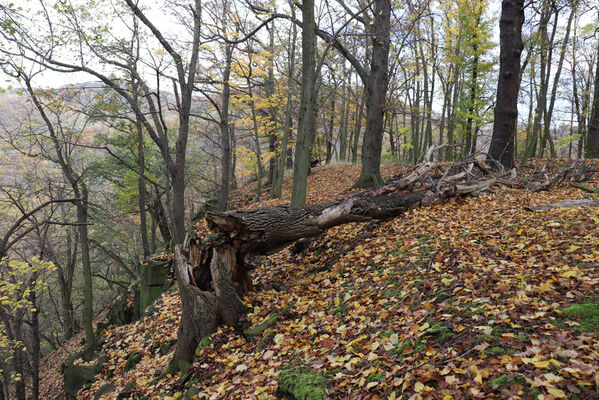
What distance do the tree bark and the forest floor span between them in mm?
1957

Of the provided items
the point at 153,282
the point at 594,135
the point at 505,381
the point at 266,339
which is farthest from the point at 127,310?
the point at 594,135

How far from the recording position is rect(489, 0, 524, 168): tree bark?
7.69m

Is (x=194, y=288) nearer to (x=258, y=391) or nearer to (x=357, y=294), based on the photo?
(x=258, y=391)

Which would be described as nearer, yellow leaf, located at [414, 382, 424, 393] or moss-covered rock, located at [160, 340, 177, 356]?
yellow leaf, located at [414, 382, 424, 393]

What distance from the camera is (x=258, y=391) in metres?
3.23

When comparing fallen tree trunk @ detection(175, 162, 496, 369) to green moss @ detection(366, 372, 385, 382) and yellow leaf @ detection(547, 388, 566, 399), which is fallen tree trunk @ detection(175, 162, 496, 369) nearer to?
green moss @ detection(366, 372, 385, 382)

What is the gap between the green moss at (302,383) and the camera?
278 centimetres

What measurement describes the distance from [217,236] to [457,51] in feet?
A: 53.8

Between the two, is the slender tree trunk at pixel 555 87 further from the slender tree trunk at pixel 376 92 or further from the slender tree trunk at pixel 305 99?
the slender tree trunk at pixel 305 99

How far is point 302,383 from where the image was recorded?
295cm

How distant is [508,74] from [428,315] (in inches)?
289

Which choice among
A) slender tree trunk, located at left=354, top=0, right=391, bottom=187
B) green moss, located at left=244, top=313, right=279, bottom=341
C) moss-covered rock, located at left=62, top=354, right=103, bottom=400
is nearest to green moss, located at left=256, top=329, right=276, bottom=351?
green moss, located at left=244, top=313, right=279, bottom=341

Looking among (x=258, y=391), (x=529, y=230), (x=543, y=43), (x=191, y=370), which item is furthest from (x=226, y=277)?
(x=543, y=43)

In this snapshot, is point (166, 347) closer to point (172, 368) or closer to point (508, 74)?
point (172, 368)
